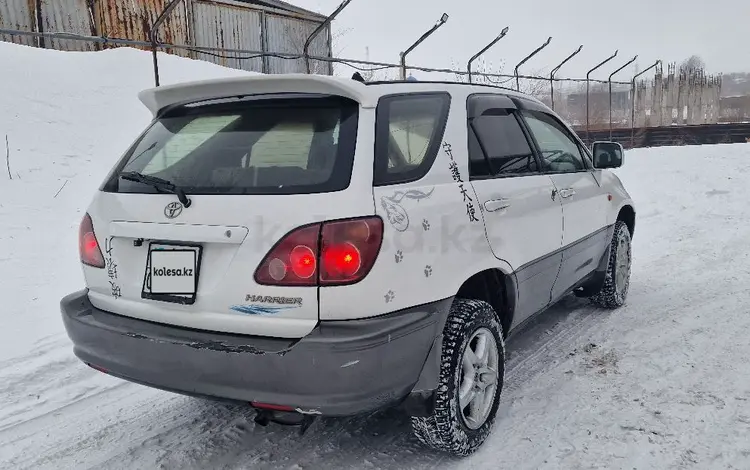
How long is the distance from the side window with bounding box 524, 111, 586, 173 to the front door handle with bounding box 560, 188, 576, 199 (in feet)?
0.44

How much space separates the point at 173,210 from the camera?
7.07 ft

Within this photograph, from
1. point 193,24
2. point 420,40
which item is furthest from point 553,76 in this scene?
point 193,24

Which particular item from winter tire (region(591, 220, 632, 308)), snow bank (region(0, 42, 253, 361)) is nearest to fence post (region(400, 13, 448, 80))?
snow bank (region(0, 42, 253, 361))

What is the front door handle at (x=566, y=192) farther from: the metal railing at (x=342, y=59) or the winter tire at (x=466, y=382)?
the metal railing at (x=342, y=59)

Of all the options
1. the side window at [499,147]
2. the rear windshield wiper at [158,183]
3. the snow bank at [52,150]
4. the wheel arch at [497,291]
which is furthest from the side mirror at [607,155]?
the snow bank at [52,150]

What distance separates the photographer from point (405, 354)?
2.07 meters

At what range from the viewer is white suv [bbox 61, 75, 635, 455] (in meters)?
1.95

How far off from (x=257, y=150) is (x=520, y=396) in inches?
78.2

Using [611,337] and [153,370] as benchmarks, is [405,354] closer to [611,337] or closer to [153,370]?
[153,370]

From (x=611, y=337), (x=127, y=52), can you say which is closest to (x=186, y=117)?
(x=611, y=337)

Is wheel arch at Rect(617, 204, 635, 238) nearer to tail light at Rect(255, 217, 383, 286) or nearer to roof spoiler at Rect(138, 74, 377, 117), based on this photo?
roof spoiler at Rect(138, 74, 377, 117)

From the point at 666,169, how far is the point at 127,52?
1198 centimetres

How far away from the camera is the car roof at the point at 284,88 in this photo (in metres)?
2.22

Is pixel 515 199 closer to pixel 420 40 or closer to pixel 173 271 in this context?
pixel 173 271
